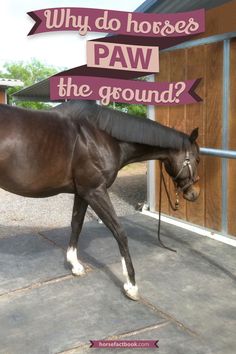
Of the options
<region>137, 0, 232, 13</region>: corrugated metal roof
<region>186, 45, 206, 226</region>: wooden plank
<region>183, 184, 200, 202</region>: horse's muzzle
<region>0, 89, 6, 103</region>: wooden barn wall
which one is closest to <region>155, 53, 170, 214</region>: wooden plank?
<region>186, 45, 206, 226</region>: wooden plank

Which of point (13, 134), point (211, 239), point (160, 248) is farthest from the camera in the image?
point (211, 239)

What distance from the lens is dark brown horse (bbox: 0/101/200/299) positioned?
3062 millimetres

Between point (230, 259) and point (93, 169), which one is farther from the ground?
point (93, 169)

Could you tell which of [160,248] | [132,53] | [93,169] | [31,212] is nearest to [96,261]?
[160,248]

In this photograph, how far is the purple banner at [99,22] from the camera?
11.3ft

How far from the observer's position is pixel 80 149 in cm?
323

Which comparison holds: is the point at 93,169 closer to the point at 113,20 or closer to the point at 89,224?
the point at 113,20

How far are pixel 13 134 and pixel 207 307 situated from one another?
1.92 m

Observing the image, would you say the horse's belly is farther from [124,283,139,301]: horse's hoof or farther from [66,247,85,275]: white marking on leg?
[124,283,139,301]: horse's hoof

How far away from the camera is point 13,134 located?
9.89ft

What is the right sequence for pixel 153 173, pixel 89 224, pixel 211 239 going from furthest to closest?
1. pixel 153 173
2. pixel 89 224
3. pixel 211 239

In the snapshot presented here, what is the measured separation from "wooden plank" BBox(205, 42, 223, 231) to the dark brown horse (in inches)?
54.5

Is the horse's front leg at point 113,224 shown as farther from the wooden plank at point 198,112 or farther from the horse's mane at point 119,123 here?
the wooden plank at point 198,112

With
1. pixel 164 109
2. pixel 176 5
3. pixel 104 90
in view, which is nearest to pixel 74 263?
Answer: pixel 104 90
